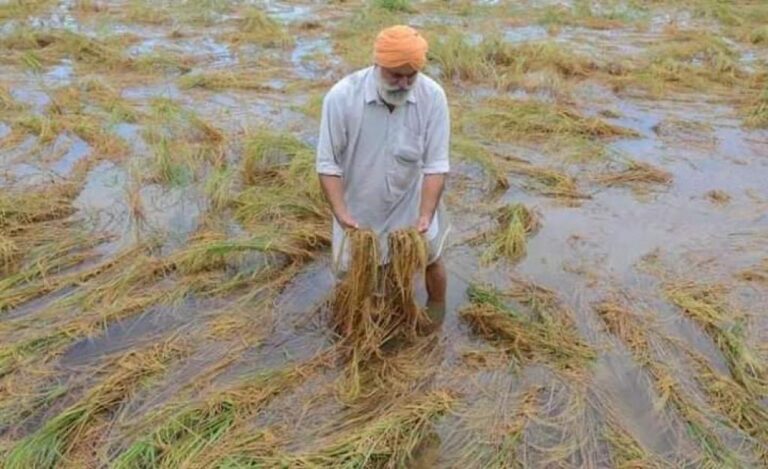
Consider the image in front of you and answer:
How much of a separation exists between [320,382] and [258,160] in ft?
7.58

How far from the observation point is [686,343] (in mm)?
3660

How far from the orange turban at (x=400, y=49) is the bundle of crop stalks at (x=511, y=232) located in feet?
5.68

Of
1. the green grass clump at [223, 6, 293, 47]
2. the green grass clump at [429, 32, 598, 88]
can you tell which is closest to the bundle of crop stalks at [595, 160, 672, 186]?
the green grass clump at [429, 32, 598, 88]

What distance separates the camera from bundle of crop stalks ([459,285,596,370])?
3510mm

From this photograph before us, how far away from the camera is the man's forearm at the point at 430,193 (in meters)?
3.31

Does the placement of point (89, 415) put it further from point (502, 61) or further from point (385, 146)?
point (502, 61)

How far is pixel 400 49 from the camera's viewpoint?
9.43 feet

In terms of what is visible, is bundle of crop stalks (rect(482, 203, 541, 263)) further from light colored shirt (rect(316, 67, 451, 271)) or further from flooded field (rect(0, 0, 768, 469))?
light colored shirt (rect(316, 67, 451, 271))

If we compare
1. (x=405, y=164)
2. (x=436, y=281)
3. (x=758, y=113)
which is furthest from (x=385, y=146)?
(x=758, y=113)

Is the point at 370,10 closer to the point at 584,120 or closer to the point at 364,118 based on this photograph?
the point at 584,120

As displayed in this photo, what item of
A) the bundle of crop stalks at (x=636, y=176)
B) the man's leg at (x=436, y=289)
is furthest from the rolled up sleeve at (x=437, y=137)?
the bundle of crop stalks at (x=636, y=176)

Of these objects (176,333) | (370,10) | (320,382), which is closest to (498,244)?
(320,382)

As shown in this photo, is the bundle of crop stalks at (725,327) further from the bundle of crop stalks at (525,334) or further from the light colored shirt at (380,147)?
the light colored shirt at (380,147)

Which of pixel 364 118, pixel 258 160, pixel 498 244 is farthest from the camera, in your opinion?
pixel 258 160
